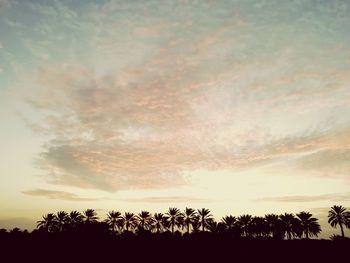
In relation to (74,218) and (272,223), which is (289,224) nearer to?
(272,223)

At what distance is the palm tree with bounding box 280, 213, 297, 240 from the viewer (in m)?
92.5

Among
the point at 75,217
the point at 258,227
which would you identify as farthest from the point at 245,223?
the point at 75,217

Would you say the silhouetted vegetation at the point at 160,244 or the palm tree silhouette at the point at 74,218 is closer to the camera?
the silhouetted vegetation at the point at 160,244

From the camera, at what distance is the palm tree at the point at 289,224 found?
303 feet

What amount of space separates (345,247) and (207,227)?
46027 mm

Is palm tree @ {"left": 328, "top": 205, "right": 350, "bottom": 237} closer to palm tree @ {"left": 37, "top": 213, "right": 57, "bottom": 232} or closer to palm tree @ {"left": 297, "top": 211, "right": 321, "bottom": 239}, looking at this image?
palm tree @ {"left": 297, "top": 211, "right": 321, "bottom": 239}

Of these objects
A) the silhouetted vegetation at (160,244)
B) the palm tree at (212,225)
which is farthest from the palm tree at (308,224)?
the palm tree at (212,225)

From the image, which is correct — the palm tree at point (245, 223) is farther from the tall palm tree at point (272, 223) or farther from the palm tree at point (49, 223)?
the palm tree at point (49, 223)

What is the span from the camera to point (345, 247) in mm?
58156

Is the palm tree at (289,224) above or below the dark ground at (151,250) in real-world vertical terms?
above

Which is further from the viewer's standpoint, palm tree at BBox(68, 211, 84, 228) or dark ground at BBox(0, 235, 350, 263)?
palm tree at BBox(68, 211, 84, 228)

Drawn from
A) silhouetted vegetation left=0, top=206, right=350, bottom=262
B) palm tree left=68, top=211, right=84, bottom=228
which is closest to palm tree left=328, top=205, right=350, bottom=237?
silhouetted vegetation left=0, top=206, right=350, bottom=262

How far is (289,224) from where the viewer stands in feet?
311

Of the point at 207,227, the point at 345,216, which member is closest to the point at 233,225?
the point at 207,227
